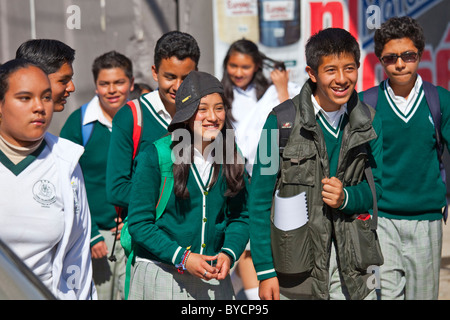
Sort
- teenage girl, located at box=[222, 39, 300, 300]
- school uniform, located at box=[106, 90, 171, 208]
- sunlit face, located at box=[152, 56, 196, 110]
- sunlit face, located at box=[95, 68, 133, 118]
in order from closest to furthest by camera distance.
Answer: school uniform, located at box=[106, 90, 171, 208]
sunlit face, located at box=[152, 56, 196, 110]
sunlit face, located at box=[95, 68, 133, 118]
teenage girl, located at box=[222, 39, 300, 300]

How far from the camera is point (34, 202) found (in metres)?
3.48

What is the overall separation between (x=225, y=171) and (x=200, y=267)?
1.74 feet

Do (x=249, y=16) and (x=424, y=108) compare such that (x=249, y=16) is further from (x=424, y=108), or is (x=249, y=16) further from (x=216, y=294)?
(x=216, y=294)

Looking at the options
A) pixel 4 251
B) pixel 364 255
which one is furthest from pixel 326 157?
pixel 4 251

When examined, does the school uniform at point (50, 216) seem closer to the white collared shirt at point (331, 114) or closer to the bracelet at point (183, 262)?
the bracelet at point (183, 262)

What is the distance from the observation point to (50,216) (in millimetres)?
3523

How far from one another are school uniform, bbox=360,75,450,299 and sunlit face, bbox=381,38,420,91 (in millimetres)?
78

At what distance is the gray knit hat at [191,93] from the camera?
4.03m

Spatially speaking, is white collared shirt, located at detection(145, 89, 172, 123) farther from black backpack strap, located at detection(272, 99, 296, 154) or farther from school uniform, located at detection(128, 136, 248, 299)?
black backpack strap, located at detection(272, 99, 296, 154)

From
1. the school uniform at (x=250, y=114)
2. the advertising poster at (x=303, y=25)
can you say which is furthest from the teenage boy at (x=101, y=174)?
the advertising poster at (x=303, y=25)

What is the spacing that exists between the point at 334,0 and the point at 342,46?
5.22 metres

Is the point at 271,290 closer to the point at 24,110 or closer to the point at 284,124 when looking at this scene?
the point at 284,124

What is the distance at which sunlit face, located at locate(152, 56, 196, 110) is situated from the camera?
15.4 ft

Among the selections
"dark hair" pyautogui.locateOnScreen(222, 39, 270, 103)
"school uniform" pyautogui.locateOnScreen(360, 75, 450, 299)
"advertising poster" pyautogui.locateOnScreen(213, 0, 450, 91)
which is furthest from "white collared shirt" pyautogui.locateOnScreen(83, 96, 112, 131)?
"advertising poster" pyautogui.locateOnScreen(213, 0, 450, 91)
